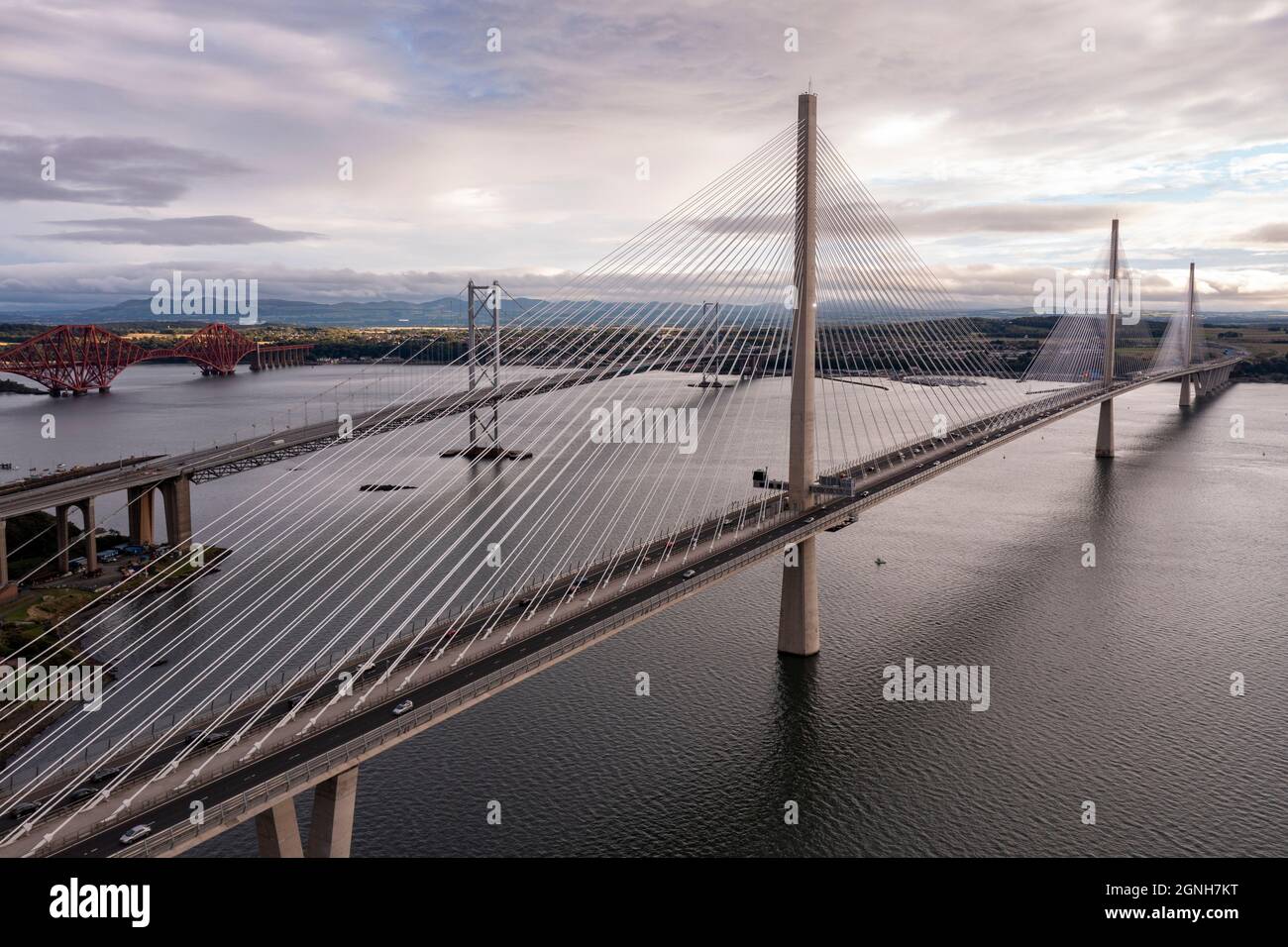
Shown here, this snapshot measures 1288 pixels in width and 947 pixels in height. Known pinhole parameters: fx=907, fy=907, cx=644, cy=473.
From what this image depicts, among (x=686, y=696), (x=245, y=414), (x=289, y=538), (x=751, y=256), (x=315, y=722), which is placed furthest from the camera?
(x=245, y=414)

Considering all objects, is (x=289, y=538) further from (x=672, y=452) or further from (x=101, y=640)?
(x=672, y=452)

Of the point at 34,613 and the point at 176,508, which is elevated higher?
the point at 176,508

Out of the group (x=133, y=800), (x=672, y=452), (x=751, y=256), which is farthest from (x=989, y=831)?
(x=672, y=452)

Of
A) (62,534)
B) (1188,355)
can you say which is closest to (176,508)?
(62,534)

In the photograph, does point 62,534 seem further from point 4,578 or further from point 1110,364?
point 1110,364

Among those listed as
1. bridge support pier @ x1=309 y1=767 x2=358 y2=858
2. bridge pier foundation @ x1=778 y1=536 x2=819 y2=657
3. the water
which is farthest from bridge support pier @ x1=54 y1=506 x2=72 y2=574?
bridge pier foundation @ x1=778 y1=536 x2=819 y2=657

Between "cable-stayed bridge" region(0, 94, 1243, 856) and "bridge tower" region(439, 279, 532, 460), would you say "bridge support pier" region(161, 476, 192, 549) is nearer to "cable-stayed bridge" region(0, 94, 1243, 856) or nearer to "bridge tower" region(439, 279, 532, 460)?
"cable-stayed bridge" region(0, 94, 1243, 856)

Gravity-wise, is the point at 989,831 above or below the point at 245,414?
below

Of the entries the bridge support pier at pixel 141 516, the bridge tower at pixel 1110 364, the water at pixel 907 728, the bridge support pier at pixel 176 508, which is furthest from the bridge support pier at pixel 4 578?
the bridge tower at pixel 1110 364
